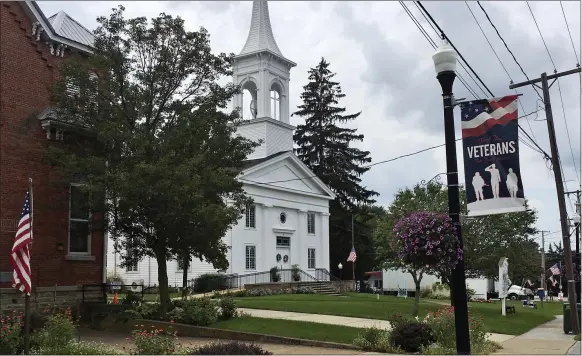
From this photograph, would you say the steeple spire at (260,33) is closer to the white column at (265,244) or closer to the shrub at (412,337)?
the white column at (265,244)

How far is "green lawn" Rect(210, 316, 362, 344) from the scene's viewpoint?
17.5 m

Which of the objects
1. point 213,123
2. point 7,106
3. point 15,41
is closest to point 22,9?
point 15,41

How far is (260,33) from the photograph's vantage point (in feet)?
166

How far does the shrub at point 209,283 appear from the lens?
40688 mm

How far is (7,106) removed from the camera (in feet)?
61.4

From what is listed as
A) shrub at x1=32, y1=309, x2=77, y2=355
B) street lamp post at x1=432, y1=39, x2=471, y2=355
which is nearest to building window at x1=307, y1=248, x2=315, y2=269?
shrub at x1=32, y1=309, x2=77, y2=355

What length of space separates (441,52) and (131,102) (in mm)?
12769

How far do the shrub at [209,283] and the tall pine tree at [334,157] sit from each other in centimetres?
2808

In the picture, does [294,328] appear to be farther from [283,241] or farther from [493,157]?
[283,241]

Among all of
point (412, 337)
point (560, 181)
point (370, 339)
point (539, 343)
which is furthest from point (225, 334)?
point (560, 181)

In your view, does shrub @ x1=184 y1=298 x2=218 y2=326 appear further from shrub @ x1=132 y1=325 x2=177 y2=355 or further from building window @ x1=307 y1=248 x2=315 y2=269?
building window @ x1=307 y1=248 x2=315 y2=269

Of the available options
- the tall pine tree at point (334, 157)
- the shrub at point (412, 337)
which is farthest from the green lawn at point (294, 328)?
the tall pine tree at point (334, 157)

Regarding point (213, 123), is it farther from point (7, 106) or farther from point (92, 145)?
point (7, 106)

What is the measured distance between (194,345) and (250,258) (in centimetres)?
2920
